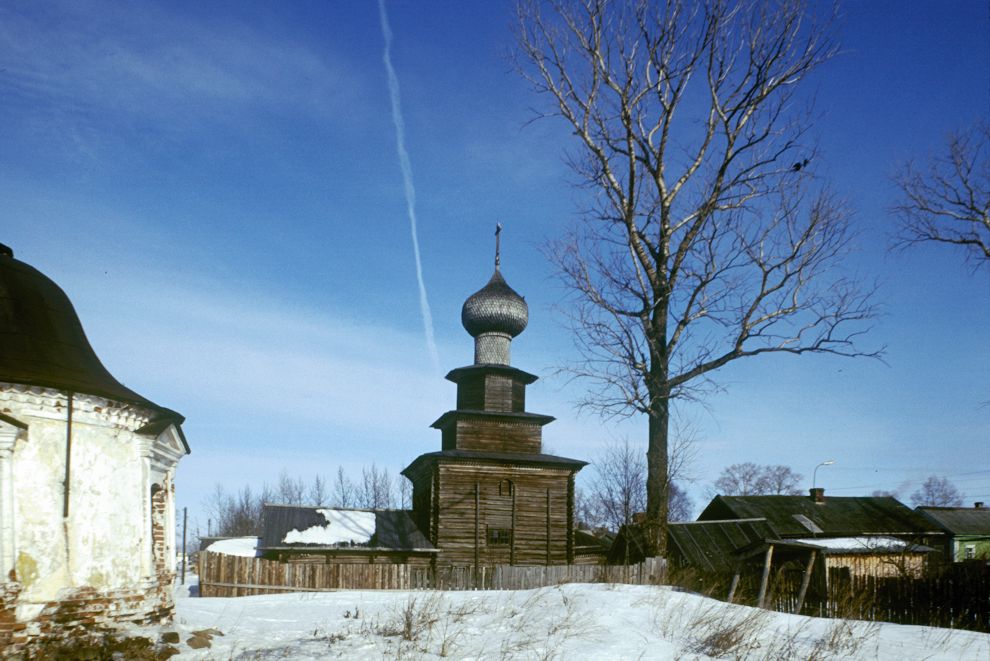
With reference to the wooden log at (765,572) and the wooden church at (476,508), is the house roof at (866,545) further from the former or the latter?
the wooden log at (765,572)

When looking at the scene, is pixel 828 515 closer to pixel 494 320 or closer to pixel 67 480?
pixel 494 320

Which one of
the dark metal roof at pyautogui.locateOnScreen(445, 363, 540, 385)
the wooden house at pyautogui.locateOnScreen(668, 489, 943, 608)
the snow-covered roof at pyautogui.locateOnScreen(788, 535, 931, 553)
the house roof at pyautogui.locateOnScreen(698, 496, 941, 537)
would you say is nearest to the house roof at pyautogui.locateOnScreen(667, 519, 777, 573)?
the wooden house at pyautogui.locateOnScreen(668, 489, 943, 608)

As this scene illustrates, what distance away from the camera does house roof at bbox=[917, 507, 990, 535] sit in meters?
37.5

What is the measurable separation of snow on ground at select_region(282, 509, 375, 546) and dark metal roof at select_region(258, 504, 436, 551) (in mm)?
157

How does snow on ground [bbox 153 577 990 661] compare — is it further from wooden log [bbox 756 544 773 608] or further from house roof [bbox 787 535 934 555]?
house roof [bbox 787 535 934 555]

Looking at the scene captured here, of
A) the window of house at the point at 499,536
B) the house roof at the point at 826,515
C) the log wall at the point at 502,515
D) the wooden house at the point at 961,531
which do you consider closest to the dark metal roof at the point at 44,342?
the log wall at the point at 502,515

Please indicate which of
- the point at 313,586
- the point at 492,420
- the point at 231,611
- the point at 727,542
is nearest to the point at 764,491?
the point at 727,542

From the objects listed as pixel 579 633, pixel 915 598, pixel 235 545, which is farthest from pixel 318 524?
pixel 235 545

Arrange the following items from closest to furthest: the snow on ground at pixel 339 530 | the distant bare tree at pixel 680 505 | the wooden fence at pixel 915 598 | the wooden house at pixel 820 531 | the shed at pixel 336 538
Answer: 1. the wooden fence at pixel 915 598
2. the shed at pixel 336 538
3. the snow on ground at pixel 339 530
4. the wooden house at pixel 820 531
5. the distant bare tree at pixel 680 505

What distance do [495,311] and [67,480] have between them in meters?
20.5

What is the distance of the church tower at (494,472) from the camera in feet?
88.5

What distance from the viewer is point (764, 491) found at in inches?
3292

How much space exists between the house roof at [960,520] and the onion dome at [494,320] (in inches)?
936

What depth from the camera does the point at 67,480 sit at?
10461mm
